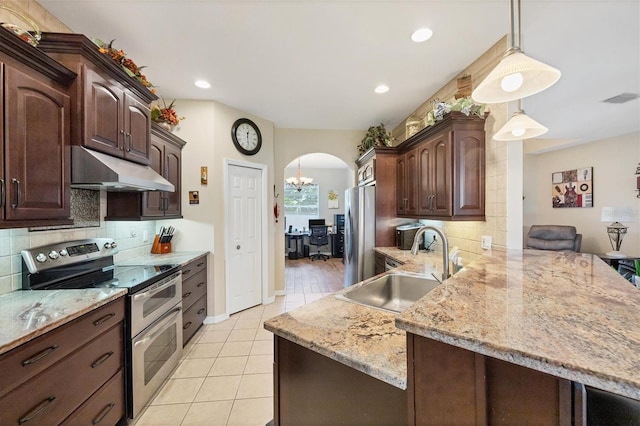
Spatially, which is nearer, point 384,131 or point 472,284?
point 472,284

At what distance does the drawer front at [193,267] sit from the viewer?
2.62 m

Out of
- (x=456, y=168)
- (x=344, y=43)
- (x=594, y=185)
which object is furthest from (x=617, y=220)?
(x=344, y=43)

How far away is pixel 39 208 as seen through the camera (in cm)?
140

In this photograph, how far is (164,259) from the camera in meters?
2.70

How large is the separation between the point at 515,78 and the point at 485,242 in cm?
152

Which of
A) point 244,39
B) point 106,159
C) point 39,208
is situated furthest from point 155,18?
point 39,208

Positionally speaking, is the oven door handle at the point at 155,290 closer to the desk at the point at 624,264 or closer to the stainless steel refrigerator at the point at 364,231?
the stainless steel refrigerator at the point at 364,231

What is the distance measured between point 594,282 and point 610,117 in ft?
15.4

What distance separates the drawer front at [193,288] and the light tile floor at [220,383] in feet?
1.49

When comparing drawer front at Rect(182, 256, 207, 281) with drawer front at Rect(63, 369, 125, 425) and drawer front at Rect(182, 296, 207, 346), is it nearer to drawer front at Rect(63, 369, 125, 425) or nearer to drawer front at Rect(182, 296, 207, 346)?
drawer front at Rect(182, 296, 207, 346)

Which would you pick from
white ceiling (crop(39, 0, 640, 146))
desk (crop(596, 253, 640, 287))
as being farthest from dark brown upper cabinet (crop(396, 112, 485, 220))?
desk (crop(596, 253, 640, 287))

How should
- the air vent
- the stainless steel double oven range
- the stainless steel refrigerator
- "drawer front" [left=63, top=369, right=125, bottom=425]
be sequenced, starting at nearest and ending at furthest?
"drawer front" [left=63, top=369, right=125, bottom=425] < the stainless steel double oven range < the air vent < the stainless steel refrigerator

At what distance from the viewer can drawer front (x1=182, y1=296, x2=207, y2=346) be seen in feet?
8.52

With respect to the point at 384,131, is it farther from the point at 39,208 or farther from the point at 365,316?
the point at 39,208
